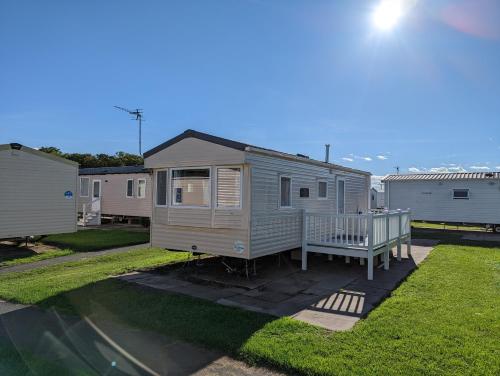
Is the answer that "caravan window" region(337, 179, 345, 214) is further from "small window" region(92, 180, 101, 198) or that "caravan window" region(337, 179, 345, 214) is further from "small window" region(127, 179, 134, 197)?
"small window" region(92, 180, 101, 198)

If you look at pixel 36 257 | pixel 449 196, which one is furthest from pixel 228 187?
pixel 449 196

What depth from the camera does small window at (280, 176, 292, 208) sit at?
8.76m

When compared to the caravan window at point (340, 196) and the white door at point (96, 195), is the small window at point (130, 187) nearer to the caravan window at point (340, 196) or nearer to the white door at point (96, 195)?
the white door at point (96, 195)

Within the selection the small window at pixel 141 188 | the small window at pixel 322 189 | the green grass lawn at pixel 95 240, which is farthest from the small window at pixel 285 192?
the small window at pixel 141 188

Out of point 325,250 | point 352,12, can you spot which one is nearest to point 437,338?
point 325,250

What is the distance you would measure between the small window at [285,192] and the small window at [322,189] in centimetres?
173

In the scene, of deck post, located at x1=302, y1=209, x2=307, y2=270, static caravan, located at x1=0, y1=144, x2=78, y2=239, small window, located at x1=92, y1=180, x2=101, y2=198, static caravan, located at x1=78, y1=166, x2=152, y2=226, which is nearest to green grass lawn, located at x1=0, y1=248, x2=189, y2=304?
deck post, located at x1=302, y1=209, x2=307, y2=270

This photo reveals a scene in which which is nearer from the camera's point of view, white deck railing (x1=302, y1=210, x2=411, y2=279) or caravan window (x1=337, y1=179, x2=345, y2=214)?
white deck railing (x1=302, y1=210, x2=411, y2=279)

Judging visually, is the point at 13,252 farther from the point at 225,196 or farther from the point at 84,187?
the point at 84,187

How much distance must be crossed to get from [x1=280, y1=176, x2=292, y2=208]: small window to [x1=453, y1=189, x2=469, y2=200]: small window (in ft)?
48.1

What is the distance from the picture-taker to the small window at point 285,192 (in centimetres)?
876

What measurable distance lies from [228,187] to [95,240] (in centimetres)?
798

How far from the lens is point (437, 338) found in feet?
14.5

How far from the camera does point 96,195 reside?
22375 millimetres
